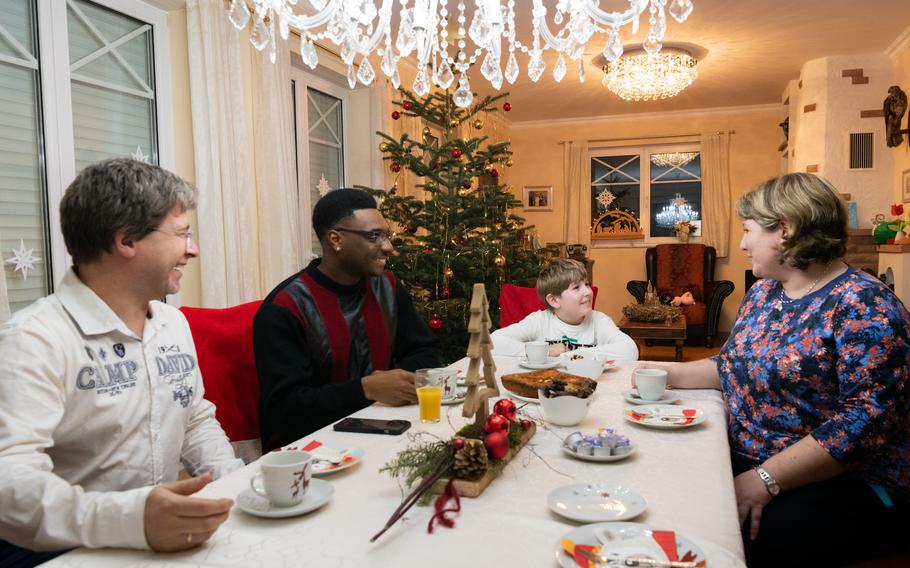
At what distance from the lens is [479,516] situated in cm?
100

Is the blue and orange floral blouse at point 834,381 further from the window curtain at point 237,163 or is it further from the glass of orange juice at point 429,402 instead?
the window curtain at point 237,163

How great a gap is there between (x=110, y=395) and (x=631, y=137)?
7.86 m

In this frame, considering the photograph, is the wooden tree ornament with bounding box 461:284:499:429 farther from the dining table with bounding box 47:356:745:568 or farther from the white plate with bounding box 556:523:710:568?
the white plate with bounding box 556:523:710:568

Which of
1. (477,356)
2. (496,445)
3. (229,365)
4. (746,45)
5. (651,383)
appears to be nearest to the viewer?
(496,445)

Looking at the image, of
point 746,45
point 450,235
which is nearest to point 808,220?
point 450,235

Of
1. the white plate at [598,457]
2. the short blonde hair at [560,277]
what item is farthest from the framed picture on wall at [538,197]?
the white plate at [598,457]

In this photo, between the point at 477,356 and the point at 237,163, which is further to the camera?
the point at 237,163

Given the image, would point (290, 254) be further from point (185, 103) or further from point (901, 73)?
point (901, 73)

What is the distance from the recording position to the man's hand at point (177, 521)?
2.93ft

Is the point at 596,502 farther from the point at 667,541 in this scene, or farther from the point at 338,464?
the point at 338,464

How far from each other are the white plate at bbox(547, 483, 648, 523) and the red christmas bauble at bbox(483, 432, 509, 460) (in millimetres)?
135

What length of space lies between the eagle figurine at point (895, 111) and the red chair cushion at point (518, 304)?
12.5 ft

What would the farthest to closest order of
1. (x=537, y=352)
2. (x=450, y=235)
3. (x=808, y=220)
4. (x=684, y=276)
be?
(x=684, y=276), (x=450, y=235), (x=537, y=352), (x=808, y=220)

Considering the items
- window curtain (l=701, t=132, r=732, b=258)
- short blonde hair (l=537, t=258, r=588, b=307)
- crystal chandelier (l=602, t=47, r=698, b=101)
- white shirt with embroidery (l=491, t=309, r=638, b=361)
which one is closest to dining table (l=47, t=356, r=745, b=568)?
white shirt with embroidery (l=491, t=309, r=638, b=361)
